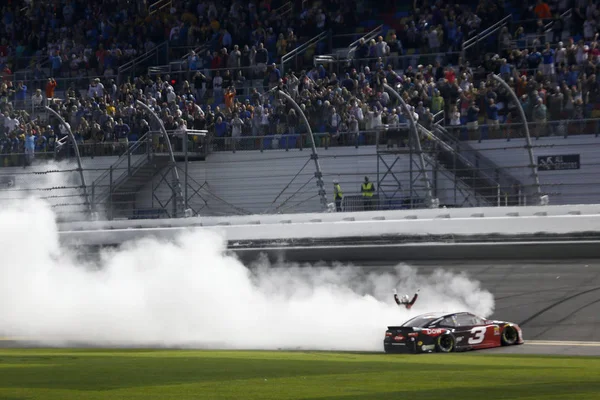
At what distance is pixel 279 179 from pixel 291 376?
13.9m

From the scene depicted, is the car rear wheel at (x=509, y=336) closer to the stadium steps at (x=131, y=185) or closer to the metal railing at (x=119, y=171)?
the stadium steps at (x=131, y=185)

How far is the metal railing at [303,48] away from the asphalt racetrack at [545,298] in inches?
499

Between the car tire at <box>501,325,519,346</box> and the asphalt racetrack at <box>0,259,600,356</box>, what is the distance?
256 millimetres

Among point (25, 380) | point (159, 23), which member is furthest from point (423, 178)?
point (159, 23)

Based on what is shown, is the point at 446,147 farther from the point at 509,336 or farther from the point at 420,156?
the point at 509,336

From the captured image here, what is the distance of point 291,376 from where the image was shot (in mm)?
14289

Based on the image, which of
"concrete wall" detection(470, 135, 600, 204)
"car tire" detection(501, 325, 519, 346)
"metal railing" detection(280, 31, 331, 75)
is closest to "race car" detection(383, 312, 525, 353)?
"car tire" detection(501, 325, 519, 346)

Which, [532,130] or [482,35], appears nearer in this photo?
[532,130]

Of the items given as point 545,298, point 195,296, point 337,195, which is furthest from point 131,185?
point 545,298

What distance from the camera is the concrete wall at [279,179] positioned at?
87.6ft

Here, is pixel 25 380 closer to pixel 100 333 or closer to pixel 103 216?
pixel 100 333

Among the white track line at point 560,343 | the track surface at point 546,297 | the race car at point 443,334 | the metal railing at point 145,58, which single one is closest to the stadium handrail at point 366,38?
the metal railing at point 145,58

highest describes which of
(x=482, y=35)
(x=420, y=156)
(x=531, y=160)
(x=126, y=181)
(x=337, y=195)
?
(x=482, y=35)

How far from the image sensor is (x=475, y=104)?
28.0 m
